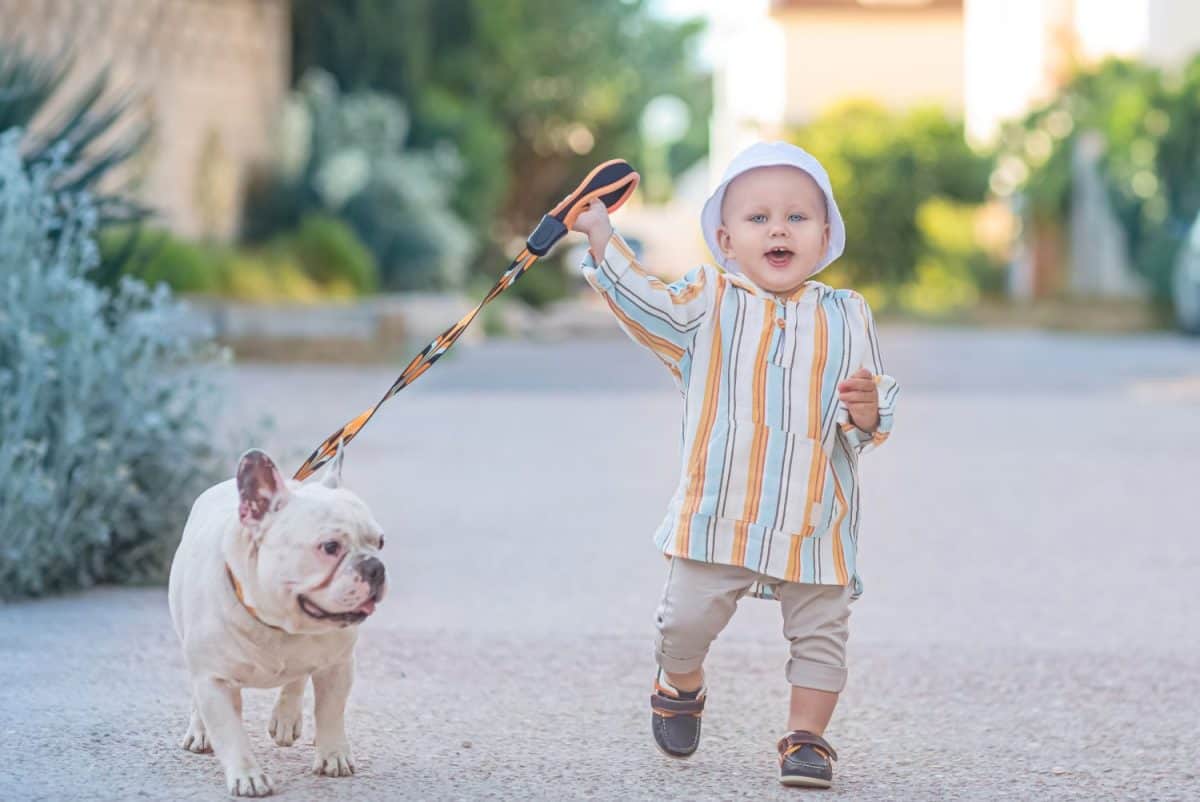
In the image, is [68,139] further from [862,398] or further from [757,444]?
[862,398]

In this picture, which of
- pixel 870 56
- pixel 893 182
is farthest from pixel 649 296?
pixel 870 56

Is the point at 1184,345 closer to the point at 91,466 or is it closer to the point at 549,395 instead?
the point at 549,395

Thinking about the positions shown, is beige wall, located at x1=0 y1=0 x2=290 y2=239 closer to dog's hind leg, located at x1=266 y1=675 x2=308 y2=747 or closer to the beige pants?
dog's hind leg, located at x1=266 y1=675 x2=308 y2=747

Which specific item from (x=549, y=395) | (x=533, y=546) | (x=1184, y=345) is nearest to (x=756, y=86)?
(x=1184, y=345)

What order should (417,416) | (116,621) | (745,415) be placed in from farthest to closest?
1. (417,416)
2. (116,621)
3. (745,415)

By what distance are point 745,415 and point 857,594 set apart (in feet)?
1.38

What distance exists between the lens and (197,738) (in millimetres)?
4141

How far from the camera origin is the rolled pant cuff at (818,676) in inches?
158

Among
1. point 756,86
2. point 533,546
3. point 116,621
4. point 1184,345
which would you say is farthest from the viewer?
point 756,86

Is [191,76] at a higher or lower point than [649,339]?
higher

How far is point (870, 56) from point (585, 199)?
48.2 meters

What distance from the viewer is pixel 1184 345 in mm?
20125

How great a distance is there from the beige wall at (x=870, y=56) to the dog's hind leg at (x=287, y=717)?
46.3 metres

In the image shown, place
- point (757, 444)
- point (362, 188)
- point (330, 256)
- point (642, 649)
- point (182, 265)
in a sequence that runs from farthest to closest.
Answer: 1. point (362, 188)
2. point (330, 256)
3. point (182, 265)
4. point (642, 649)
5. point (757, 444)
